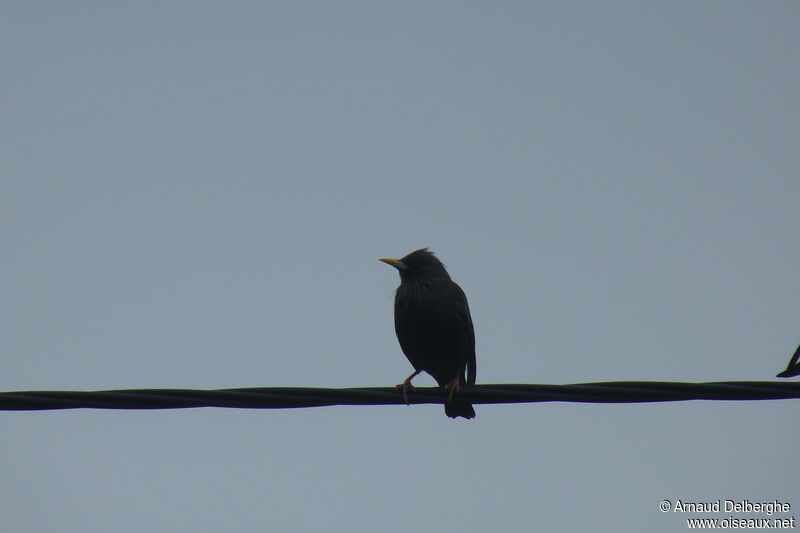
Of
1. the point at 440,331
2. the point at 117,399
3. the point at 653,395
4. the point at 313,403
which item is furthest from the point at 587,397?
the point at 440,331

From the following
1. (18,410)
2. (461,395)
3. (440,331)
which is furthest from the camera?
(440,331)

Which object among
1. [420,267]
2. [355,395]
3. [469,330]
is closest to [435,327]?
[469,330]

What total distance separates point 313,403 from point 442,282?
11.0 feet

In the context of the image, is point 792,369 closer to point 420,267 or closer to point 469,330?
point 469,330

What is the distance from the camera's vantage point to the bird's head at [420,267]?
7113mm

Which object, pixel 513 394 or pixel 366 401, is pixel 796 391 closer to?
pixel 513 394

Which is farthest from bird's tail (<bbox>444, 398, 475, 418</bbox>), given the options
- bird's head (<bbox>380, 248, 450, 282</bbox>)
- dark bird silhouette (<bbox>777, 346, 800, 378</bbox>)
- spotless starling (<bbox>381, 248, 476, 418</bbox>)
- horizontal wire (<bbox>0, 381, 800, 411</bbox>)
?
dark bird silhouette (<bbox>777, 346, 800, 378</bbox>)

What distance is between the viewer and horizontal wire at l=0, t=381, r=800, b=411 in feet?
11.9

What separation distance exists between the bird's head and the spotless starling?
0.06 ft

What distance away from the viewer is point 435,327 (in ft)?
21.9

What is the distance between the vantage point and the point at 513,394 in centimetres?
386

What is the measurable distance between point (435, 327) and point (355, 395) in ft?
9.48

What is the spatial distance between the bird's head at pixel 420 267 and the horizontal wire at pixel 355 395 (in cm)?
321

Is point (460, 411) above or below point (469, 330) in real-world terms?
below
